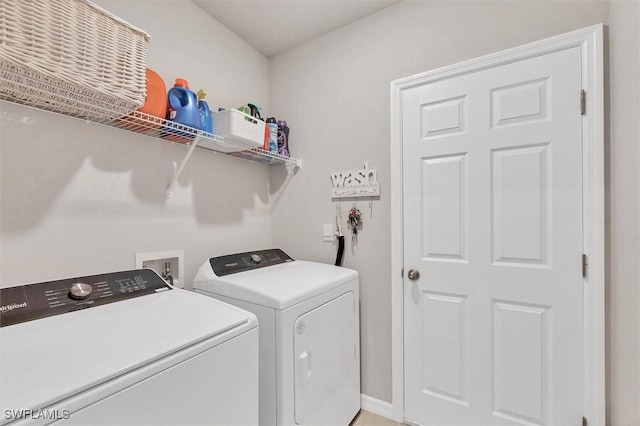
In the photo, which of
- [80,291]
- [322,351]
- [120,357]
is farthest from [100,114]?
[322,351]

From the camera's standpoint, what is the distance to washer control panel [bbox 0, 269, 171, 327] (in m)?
0.97

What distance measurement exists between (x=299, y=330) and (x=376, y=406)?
1.00 meters

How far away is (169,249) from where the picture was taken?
165 cm

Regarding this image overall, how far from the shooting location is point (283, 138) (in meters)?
2.23

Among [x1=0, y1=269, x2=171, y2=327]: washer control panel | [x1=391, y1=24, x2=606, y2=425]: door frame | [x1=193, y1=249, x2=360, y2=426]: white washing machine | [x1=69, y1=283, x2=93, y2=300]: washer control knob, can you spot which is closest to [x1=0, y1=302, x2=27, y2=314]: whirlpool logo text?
[x1=0, y1=269, x2=171, y2=327]: washer control panel

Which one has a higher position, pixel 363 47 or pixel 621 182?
pixel 363 47

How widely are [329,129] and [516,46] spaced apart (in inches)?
46.0

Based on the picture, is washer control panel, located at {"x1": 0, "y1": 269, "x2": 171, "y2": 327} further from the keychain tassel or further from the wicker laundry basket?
the keychain tassel

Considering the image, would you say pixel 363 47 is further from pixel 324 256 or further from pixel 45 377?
pixel 45 377

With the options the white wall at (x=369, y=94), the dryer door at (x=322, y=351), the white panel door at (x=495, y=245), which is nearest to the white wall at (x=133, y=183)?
the white wall at (x=369, y=94)

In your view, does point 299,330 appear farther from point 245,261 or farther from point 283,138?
point 283,138

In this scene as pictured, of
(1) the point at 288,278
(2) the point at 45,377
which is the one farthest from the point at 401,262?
(2) the point at 45,377

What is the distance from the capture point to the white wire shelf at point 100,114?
3.27ft

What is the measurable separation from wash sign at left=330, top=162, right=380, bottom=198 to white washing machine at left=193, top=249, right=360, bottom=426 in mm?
533
